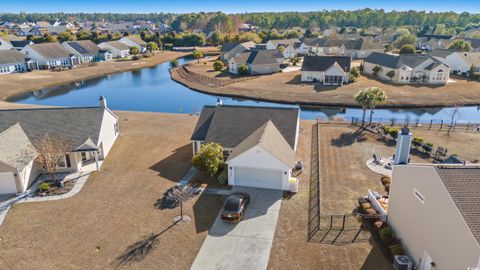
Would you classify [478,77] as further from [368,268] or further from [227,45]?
[368,268]

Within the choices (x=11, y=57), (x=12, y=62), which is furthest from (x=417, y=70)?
(x=11, y=57)

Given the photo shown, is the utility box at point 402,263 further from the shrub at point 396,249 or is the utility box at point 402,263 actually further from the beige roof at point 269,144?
the beige roof at point 269,144

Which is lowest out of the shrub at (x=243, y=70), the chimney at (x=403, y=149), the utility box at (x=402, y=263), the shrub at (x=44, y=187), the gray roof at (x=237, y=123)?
the shrub at (x=44, y=187)

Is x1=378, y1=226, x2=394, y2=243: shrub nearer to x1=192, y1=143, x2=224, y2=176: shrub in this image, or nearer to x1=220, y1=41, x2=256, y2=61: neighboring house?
x1=192, y1=143, x2=224, y2=176: shrub

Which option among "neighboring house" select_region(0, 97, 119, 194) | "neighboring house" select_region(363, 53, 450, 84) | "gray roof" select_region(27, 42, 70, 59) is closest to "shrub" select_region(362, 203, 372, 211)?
"neighboring house" select_region(0, 97, 119, 194)

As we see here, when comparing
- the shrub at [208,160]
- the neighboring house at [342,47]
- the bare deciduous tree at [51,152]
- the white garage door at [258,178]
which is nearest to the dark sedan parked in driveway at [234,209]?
the white garage door at [258,178]

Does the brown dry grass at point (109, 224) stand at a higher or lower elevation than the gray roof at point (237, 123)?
lower
